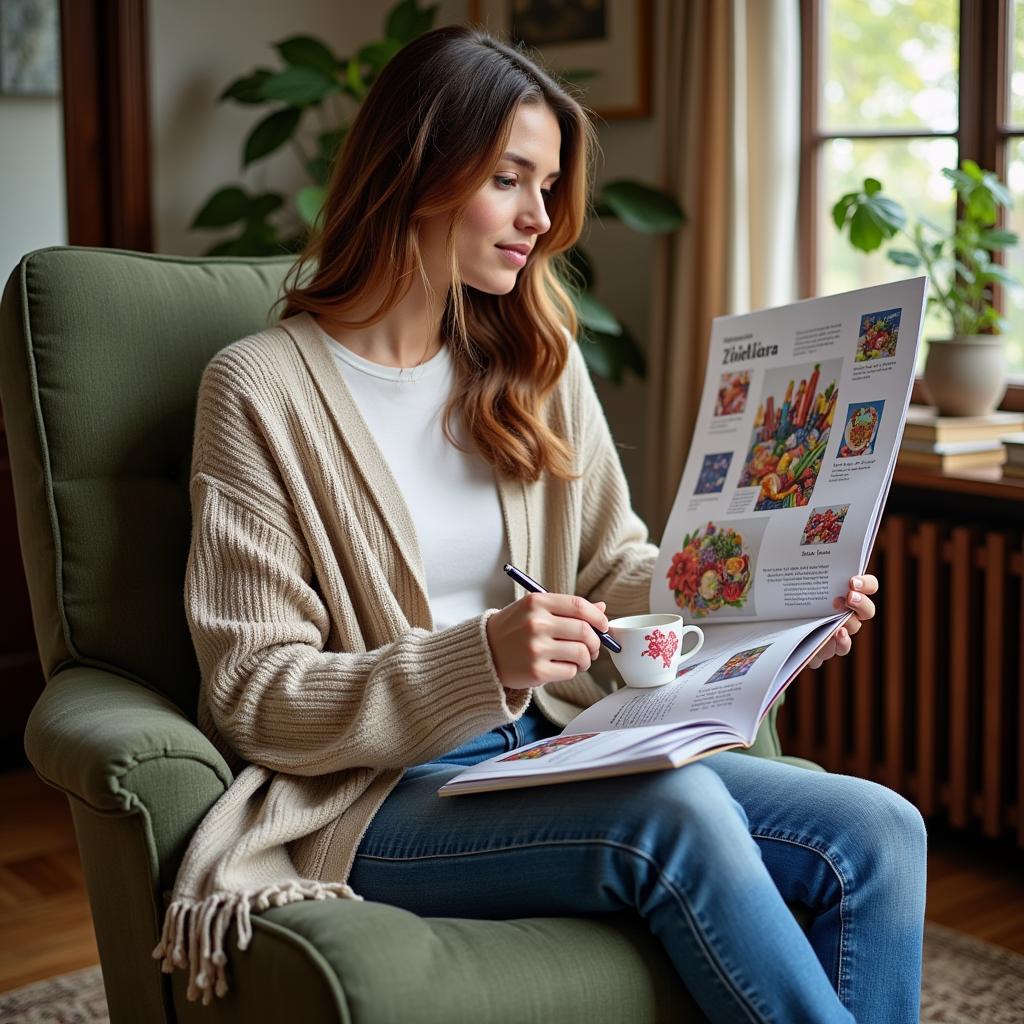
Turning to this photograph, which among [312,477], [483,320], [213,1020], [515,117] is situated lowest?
[213,1020]

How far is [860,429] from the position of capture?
1.34 meters

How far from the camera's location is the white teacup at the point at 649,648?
1269mm

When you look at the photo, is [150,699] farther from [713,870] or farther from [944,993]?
[944,993]

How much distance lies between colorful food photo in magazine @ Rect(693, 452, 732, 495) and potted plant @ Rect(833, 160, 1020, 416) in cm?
87

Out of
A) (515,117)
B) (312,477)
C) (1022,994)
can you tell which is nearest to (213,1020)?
(312,477)

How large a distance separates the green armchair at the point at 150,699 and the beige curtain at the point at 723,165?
108 cm

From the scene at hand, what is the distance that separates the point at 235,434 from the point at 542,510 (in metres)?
0.40

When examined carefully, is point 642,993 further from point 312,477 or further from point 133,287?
point 133,287

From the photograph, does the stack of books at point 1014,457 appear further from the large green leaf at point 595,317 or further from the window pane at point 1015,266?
the large green leaf at point 595,317

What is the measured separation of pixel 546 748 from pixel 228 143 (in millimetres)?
2243

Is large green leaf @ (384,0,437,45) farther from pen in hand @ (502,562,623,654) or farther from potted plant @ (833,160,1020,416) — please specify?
pen in hand @ (502,562,623,654)

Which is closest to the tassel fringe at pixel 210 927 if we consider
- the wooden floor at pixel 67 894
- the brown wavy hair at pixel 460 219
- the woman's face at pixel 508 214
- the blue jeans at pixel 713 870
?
the blue jeans at pixel 713 870

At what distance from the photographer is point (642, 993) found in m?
1.12

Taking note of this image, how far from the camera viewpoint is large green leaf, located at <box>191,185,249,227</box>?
2871 mm
